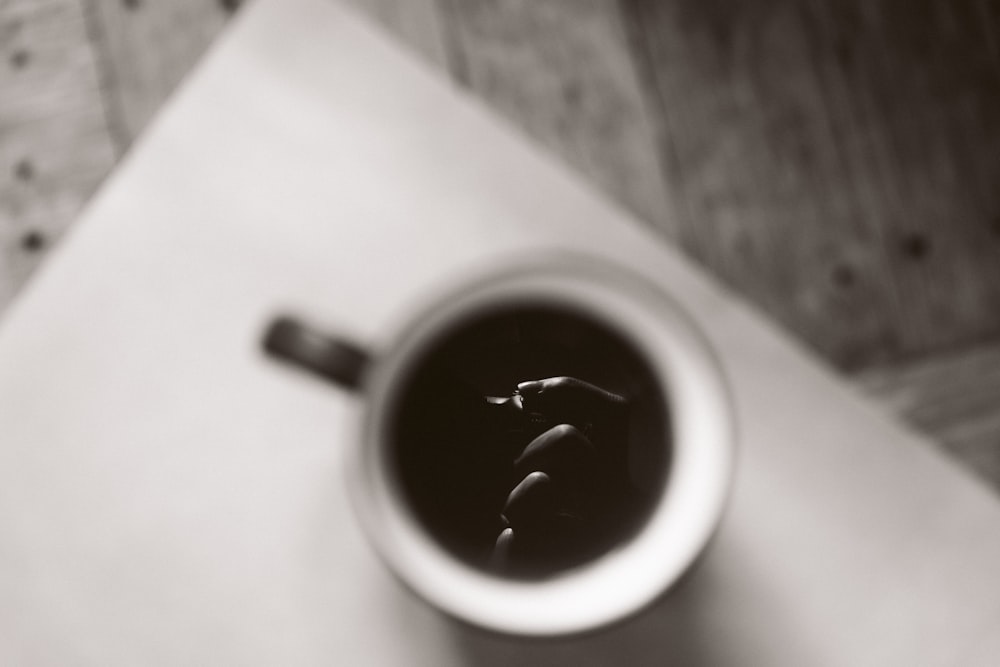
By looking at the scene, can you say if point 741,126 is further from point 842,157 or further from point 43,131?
point 43,131

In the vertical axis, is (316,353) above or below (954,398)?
below

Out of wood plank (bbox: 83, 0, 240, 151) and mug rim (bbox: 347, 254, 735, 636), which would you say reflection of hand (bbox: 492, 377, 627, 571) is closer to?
mug rim (bbox: 347, 254, 735, 636)

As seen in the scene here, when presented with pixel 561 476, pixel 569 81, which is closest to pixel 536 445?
pixel 561 476

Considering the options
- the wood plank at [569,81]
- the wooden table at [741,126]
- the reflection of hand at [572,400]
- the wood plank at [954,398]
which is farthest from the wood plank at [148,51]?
the wood plank at [954,398]

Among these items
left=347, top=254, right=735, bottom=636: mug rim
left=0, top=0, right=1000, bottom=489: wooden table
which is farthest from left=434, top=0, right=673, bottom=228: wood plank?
left=347, top=254, right=735, bottom=636: mug rim

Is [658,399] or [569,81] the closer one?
[658,399]

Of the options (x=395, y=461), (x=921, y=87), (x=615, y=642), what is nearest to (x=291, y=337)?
(x=395, y=461)

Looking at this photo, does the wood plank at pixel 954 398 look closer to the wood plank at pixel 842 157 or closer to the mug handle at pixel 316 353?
the wood plank at pixel 842 157
